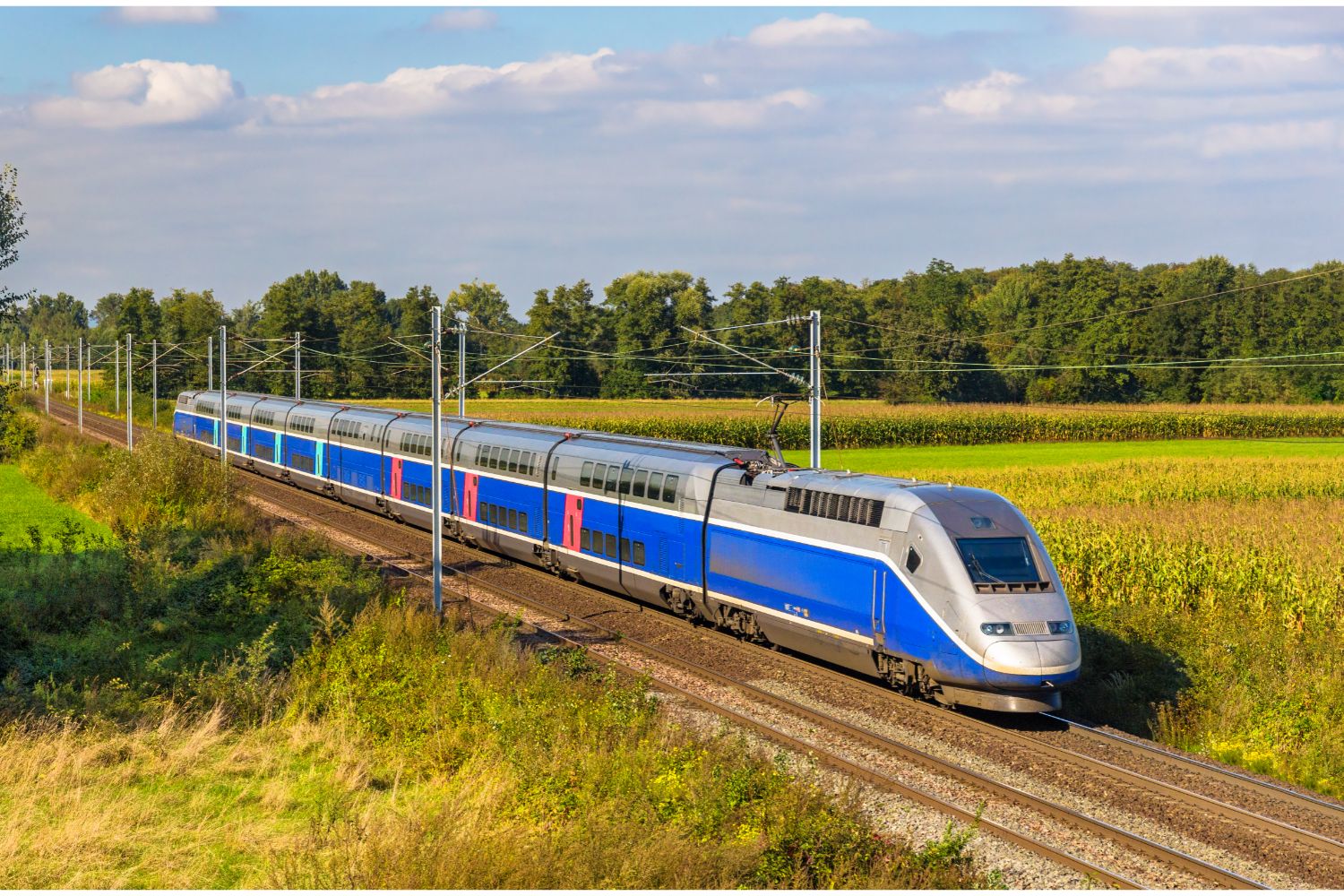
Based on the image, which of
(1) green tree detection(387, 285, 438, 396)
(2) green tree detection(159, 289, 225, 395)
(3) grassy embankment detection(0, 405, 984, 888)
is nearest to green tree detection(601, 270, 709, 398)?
(1) green tree detection(387, 285, 438, 396)

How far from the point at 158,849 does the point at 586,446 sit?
19192mm

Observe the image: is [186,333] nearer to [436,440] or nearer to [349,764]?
[436,440]

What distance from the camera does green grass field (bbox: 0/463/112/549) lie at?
39.5 metres

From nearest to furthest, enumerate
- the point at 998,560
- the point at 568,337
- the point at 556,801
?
1. the point at 556,801
2. the point at 998,560
3. the point at 568,337

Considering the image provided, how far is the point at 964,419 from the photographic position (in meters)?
88.5

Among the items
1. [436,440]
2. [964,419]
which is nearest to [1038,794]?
[436,440]

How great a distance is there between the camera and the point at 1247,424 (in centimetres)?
9300

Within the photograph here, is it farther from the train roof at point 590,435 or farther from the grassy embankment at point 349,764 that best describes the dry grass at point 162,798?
the train roof at point 590,435

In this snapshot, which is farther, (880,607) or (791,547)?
(791,547)

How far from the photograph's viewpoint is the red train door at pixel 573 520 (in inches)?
1208

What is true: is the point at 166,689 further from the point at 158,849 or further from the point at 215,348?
the point at 215,348

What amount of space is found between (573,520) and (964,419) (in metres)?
63.1

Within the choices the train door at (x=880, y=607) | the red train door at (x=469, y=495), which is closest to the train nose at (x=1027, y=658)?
the train door at (x=880, y=607)

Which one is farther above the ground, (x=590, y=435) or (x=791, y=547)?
(x=590, y=435)
